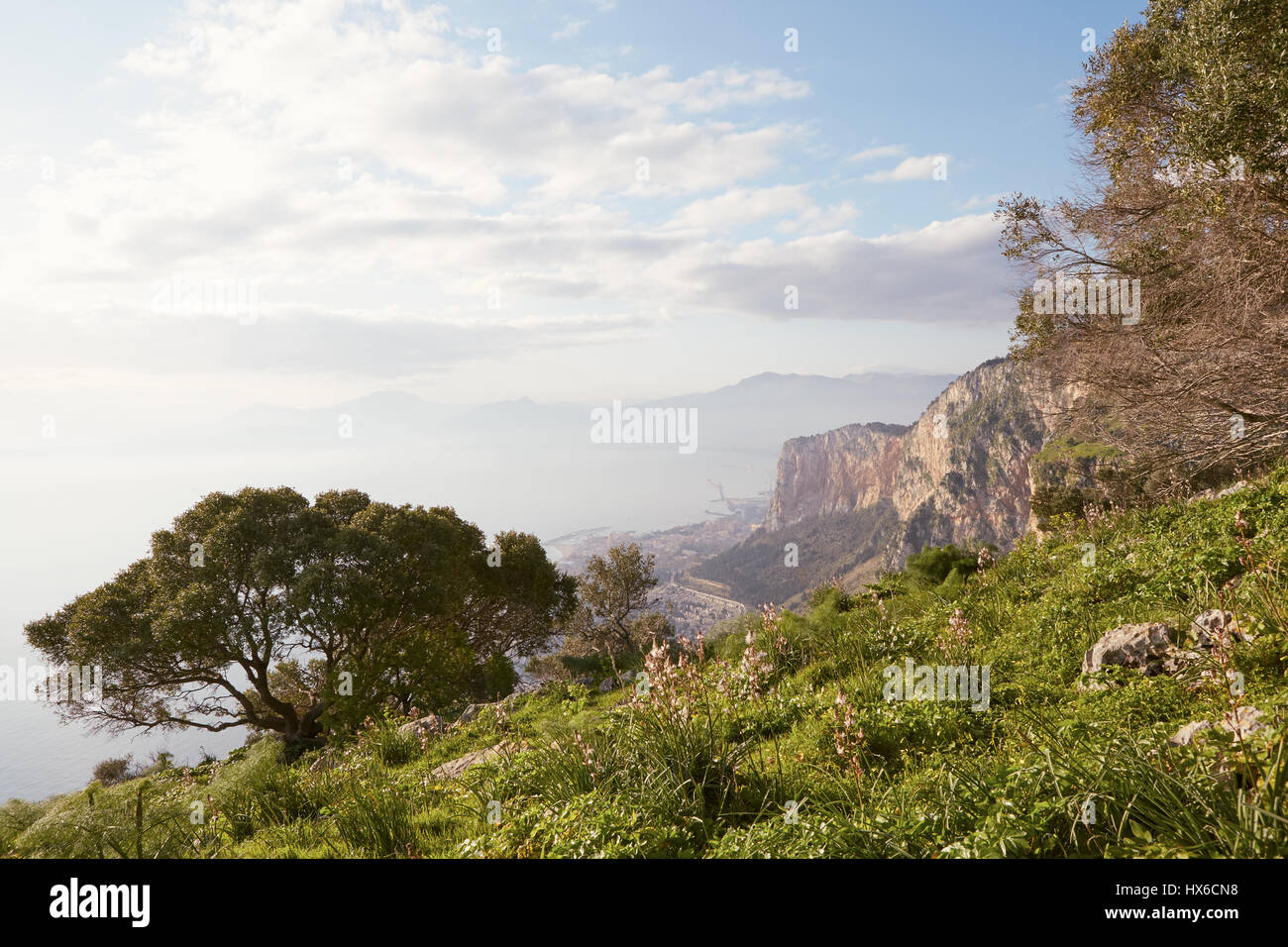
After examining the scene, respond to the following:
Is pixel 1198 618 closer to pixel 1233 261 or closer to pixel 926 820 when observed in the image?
pixel 926 820

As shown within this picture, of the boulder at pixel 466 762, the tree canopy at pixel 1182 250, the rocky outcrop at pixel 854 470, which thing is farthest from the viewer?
the rocky outcrop at pixel 854 470

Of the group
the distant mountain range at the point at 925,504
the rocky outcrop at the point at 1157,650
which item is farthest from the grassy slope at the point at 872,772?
the distant mountain range at the point at 925,504

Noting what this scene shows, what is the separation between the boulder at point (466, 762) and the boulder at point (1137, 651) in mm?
5822

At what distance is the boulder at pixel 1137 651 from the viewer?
5250 millimetres

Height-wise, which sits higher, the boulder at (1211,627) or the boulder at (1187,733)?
the boulder at (1211,627)

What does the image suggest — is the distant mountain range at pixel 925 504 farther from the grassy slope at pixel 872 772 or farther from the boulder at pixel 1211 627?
the boulder at pixel 1211 627

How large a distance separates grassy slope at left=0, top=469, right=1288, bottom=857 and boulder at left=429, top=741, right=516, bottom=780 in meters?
0.31

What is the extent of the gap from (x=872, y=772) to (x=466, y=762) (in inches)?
216

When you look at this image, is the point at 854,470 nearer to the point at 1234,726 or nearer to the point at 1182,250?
the point at 1182,250

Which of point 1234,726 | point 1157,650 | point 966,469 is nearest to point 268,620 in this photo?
point 1157,650

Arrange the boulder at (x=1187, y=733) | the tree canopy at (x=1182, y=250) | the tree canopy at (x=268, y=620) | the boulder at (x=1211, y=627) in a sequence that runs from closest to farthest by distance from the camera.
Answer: the boulder at (x=1187, y=733) < the boulder at (x=1211, y=627) < the tree canopy at (x=1182, y=250) < the tree canopy at (x=268, y=620)

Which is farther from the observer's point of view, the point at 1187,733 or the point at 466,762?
the point at 466,762

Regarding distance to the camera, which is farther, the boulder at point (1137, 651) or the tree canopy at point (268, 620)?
the tree canopy at point (268, 620)

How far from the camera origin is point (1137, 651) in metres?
5.42
